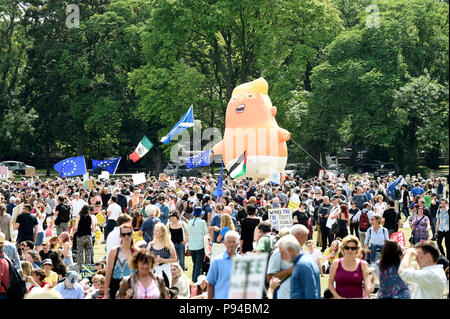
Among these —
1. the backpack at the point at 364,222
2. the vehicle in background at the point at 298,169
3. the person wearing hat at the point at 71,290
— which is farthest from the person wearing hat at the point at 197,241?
the vehicle in background at the point at 298,169

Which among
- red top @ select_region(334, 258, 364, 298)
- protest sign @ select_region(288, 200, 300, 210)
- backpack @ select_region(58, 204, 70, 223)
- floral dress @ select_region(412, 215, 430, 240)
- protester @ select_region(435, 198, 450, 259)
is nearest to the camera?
red top @ select_region(334, 258, 364, 298)

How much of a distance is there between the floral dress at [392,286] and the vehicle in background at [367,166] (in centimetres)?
4528

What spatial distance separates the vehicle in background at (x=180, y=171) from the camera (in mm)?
45594

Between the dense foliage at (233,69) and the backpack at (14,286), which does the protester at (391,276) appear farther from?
the dense foliage at (233,69)

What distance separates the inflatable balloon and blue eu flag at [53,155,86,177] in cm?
721

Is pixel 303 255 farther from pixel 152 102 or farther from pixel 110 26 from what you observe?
pixel 110 26

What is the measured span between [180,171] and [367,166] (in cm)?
1401

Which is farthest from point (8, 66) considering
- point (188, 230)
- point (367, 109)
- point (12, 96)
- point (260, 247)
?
point (260, 247)

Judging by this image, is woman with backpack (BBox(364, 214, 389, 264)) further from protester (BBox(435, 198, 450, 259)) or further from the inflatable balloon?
the inflatable balloon

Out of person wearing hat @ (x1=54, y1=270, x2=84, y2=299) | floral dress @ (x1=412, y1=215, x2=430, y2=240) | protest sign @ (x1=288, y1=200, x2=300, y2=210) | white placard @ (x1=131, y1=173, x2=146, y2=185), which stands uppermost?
white placard @ (x1=131, y1=173, x2=146, y2=185)

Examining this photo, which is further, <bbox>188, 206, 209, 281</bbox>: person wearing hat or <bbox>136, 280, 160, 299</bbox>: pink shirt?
<bbox>188, 206, 209, 281</bbox>: person wearing hat

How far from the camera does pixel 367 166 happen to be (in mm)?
52969

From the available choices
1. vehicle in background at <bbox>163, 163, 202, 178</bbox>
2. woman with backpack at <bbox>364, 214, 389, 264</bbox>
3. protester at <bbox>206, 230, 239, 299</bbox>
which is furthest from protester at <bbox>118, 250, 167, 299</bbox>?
vehicle in background at <bbox>163, 163, 202, 178</bbox>

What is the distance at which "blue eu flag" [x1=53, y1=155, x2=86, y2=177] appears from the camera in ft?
83.9
